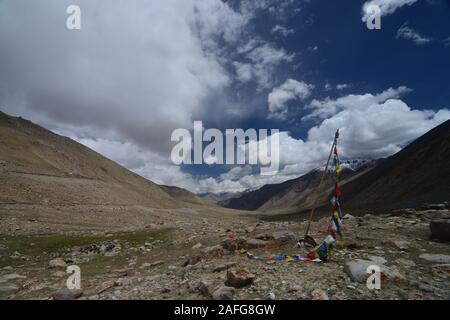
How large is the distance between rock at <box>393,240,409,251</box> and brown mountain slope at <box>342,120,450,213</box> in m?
89.5

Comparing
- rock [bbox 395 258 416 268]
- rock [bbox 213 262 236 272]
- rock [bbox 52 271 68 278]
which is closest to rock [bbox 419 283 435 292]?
rock [bbox 395 258 416 268]

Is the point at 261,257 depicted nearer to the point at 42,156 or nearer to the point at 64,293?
the point at 64,293

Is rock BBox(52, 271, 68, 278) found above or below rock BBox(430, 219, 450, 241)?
below

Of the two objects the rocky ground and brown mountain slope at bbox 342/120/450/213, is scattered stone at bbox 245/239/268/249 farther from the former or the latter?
brown mountain slope at bbox 342/120/450/213

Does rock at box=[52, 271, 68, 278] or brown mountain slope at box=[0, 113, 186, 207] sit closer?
rock at box=[52, 271, 68, 278]

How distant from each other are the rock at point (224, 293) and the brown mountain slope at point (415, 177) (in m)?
98.1

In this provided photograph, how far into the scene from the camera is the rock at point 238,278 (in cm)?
870

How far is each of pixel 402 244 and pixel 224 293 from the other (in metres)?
9.21

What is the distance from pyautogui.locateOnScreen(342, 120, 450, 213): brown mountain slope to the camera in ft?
332

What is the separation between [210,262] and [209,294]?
422cm

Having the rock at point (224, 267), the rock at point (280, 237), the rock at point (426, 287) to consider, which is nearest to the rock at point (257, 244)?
the rock at point (280, 237)

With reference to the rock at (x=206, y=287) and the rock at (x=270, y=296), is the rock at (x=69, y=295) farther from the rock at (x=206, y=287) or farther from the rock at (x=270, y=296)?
the rock at (x=270, y=296)

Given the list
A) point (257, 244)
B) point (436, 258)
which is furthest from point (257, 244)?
point (436, 258)

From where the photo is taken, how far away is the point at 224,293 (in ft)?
26.2
